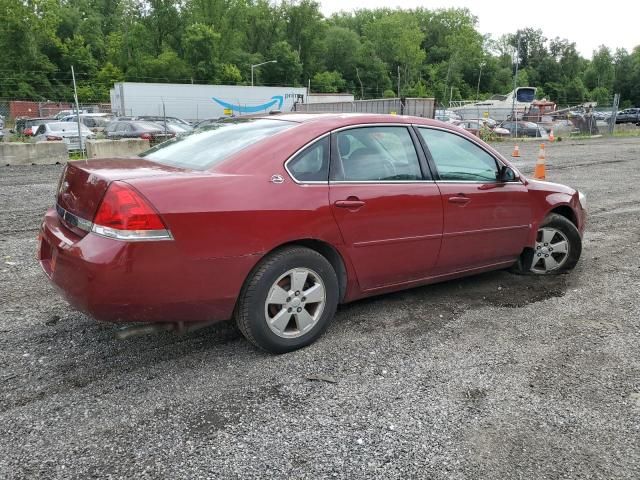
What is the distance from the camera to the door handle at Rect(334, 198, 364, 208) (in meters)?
3.66

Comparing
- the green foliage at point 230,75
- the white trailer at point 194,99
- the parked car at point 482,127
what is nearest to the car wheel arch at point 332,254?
the parked car at point 482,127

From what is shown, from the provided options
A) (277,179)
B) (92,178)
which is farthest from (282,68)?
(92,178)

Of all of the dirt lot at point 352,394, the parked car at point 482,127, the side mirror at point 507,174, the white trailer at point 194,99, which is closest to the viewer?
the dirt lot at point 352,394

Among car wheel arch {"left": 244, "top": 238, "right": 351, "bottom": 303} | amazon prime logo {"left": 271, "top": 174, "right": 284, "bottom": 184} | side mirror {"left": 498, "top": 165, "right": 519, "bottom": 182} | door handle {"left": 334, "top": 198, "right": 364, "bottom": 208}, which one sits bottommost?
car wheel arch {"left": 244, "top": 238, "right": 351, "bottom": 303}

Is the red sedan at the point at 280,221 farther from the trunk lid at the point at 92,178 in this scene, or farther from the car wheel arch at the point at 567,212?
the car wheel arch at the point at 567,212

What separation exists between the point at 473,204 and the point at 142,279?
2.66m

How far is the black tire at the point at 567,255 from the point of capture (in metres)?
5.11

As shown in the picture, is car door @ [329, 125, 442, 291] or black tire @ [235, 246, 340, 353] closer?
black tire @ [235, 246, 340, 353]

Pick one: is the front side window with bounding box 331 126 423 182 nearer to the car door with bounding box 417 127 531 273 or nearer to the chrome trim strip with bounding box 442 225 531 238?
the car door with bounding box 417 127 531 273

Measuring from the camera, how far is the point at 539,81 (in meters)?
118

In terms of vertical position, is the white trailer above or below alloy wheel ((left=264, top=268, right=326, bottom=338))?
above

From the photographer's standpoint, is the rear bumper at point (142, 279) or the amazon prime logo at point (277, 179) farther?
the amazon prime logo at point (277, 179)

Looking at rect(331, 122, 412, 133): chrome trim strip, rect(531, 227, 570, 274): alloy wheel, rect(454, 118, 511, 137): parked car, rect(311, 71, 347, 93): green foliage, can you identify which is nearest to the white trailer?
rect(454, 118, 511, 137): parked car

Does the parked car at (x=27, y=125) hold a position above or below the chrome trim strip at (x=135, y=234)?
above
